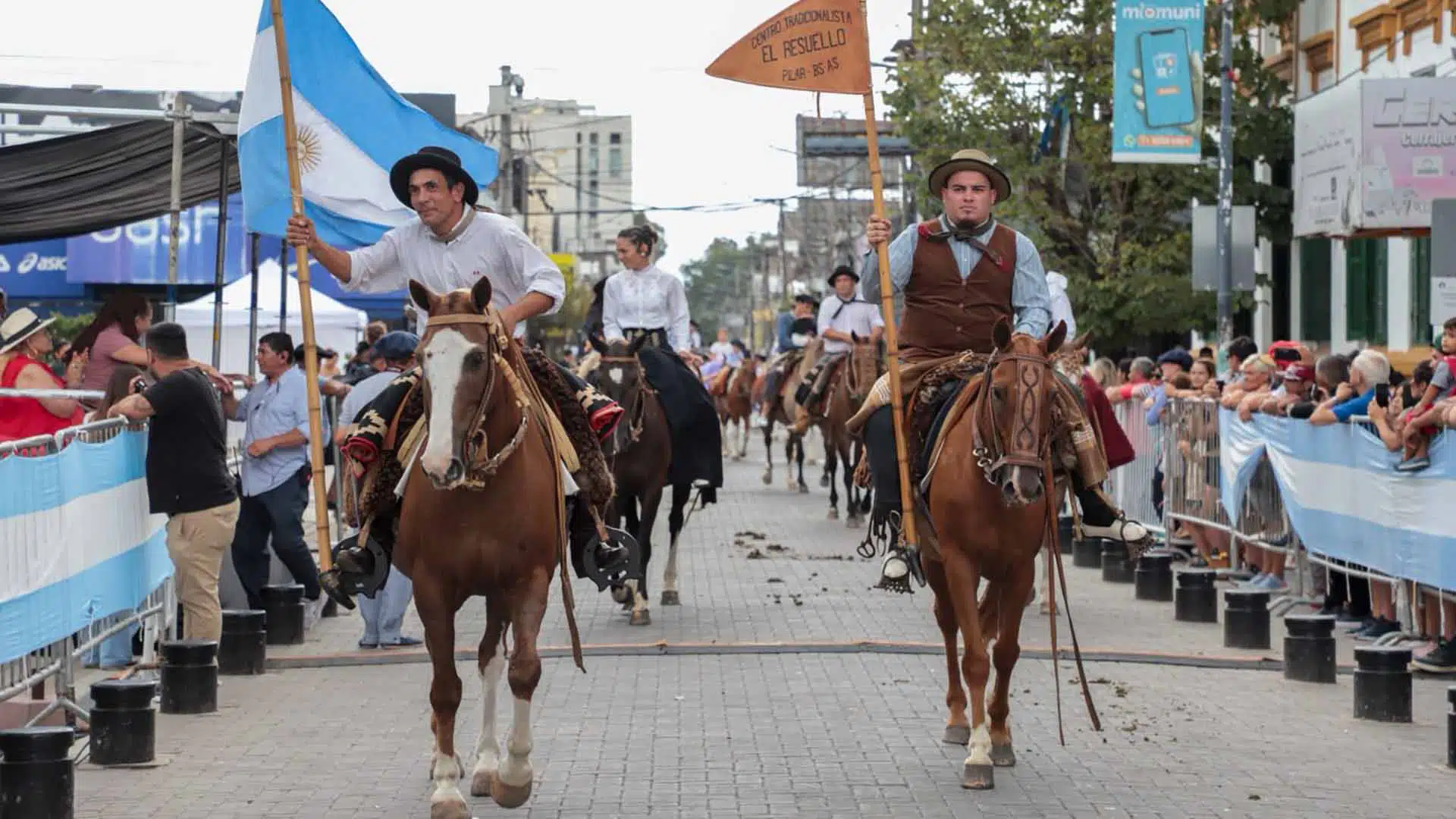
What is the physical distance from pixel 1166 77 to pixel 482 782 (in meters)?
19.7

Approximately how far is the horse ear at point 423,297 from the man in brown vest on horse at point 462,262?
38.3 inches

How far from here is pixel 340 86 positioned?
12914mm

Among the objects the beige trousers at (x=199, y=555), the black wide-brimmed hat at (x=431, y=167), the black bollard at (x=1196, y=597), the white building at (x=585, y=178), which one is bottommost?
the black bollard at (x=1196, y=597)

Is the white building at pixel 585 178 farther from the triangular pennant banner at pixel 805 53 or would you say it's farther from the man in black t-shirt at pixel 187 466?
the triangular pennant banner at pixel 805 53

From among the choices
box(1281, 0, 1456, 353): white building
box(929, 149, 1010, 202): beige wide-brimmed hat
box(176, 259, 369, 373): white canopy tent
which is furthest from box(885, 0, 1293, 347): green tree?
box(929, 149, 1010, 202): beige wide-brimmed hat

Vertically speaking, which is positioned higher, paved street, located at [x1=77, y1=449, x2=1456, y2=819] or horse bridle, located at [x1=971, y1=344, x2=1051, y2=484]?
horse bridle, located at [x1=971, y1=344, x2=1051, y2=484]

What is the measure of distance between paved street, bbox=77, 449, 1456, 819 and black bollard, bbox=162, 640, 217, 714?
0.12 metres

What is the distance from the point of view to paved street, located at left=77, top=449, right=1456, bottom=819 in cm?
891

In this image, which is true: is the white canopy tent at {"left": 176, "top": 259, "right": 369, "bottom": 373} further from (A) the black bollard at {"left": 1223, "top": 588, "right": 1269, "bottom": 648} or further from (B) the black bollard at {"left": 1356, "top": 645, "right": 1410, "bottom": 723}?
(B) the black bollard at {"left": 1356, "top": 645, "right": 1410, "bottom": 723}

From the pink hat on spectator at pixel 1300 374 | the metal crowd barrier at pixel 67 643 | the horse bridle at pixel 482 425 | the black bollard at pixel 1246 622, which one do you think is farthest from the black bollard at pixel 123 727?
the pink hat on spectator at pixel 1300 374

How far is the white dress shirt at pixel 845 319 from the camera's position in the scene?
2497 centimetres

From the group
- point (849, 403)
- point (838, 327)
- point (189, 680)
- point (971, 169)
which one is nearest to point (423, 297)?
point (971, 169)

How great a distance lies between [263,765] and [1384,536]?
7.65m

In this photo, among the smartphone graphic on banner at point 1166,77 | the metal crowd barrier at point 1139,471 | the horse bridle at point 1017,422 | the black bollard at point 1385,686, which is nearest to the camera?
the horse bridle at point 1017,422
